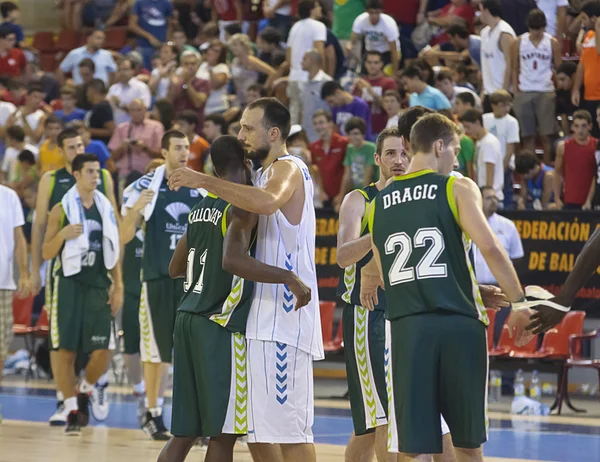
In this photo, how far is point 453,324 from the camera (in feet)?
19.4

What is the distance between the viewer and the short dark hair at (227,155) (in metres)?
6.86

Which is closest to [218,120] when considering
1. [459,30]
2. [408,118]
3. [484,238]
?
[459,30]

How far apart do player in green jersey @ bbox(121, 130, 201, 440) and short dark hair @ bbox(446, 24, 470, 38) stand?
28.4 ft

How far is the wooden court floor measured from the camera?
31.7 feet

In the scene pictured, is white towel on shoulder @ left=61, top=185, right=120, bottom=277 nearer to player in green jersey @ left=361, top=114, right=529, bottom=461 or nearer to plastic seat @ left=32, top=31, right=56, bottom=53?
player in green jersey @ left=361, top=114, right=529, bottom=461

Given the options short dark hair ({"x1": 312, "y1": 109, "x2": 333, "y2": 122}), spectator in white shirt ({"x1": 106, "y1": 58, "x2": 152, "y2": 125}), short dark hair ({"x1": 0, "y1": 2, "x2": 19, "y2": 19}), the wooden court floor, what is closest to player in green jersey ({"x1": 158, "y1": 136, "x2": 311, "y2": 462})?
the wooden court floor

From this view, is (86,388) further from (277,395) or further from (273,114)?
(273,114)

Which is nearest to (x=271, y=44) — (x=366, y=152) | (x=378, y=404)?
(x=366, y=152)

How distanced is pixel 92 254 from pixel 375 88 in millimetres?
7168

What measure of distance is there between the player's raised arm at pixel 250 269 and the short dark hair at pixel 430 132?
98cm

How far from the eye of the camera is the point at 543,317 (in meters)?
6.25

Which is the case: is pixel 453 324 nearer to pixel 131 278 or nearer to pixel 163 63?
pixel 131 278

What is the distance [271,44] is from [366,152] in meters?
4.42

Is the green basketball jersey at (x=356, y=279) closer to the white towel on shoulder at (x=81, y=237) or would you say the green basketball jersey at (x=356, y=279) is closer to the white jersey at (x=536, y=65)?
the white towel on shoulder at (x=81, y=237)
